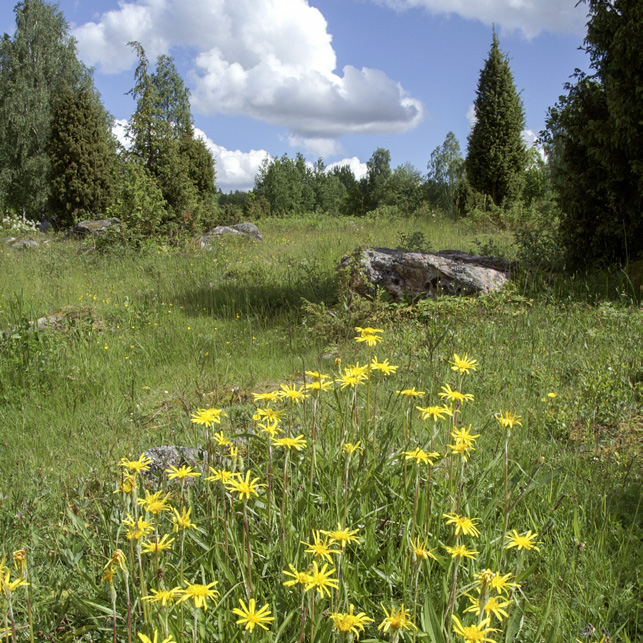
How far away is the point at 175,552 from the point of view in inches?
62.9

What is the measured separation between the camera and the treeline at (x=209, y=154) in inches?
268

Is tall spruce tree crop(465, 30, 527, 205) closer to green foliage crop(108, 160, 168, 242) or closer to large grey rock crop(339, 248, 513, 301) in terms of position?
green foliage crop(108, 160, 168, 242)

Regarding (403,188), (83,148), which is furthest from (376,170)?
(83,148)

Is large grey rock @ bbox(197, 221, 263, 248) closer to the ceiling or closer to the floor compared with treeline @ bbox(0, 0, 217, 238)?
closer to the floor

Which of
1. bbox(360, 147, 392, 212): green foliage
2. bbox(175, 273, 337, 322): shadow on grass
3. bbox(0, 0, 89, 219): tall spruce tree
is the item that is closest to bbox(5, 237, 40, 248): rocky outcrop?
bbox(175, 273, 337, 322): shadow on grass

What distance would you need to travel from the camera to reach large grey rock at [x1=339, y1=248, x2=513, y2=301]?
6.45 meters

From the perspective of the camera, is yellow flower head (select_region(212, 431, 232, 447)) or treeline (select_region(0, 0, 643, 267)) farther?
treeline (select_region(0, 0, 643, 267))

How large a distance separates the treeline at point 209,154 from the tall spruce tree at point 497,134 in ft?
0.15

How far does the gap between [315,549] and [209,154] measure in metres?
23.9

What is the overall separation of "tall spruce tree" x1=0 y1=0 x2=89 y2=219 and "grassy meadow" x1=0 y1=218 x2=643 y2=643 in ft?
74.9

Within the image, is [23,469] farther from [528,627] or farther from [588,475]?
[588,475]

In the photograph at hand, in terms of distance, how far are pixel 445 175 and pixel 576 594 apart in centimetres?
5595

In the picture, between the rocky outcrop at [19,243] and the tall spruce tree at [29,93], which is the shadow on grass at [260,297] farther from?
the tall spruce tree at [29,93]

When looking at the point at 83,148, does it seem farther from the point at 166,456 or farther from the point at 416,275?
the point at 166,456
